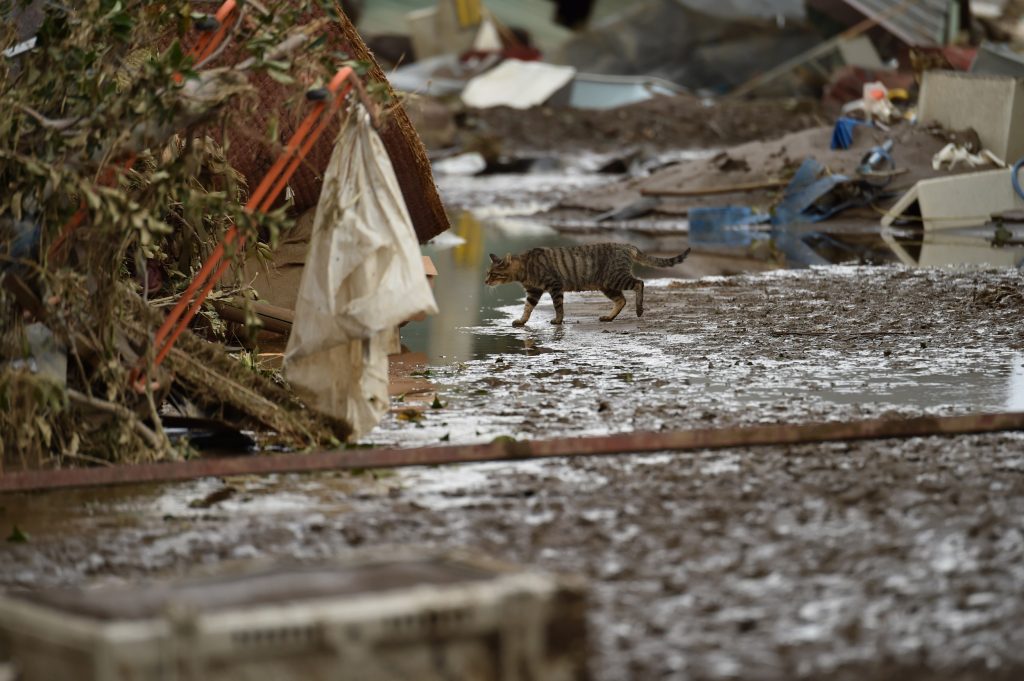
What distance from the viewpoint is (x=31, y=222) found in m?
6.42

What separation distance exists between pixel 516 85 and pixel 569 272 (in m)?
29.0

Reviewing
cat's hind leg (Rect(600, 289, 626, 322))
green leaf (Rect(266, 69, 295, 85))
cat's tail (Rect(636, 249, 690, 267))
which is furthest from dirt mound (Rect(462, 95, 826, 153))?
green leaf (Rect(266, 69, 295, 85))

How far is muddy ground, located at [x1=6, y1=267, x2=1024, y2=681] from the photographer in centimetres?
429

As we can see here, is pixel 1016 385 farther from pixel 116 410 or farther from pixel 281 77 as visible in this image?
pixel 116 410

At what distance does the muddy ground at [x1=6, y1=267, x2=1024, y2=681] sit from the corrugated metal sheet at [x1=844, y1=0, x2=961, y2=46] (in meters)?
32.1

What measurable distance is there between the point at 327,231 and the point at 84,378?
119 cm

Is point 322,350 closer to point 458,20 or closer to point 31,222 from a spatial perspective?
point 31,222

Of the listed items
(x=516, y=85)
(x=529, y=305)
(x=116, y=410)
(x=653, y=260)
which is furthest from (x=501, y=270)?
(x=516, y=85)

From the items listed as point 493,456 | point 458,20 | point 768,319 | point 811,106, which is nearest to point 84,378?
point 493,456

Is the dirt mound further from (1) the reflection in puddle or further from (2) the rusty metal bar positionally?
(2) the rusty metal bar

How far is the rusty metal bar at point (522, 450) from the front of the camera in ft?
19.9

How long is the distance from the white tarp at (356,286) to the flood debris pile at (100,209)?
0.20 m

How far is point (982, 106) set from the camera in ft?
64.9

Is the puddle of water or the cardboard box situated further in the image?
the cardboard box
